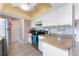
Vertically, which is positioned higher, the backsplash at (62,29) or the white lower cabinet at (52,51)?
the backsplash at (62,29)

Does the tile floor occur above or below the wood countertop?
below

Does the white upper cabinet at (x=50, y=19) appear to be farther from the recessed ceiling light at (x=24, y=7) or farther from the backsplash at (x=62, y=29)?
the recessed ceiling light at (x=24, y=7)

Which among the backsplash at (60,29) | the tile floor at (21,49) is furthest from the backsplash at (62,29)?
the tile floor at (21,49)

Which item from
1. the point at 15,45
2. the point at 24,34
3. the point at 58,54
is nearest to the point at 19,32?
the point at 24,34

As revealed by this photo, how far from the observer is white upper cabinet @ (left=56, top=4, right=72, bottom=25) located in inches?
60.3

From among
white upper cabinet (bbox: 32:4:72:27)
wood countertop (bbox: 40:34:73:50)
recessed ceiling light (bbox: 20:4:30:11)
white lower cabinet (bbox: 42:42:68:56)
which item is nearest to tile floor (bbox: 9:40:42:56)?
white lower cabinet (bbox: 42:42:68:56)

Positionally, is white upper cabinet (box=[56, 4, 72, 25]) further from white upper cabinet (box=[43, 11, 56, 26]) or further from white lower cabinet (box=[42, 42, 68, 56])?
white lower cabinet (box=[42, 42, 68, 56])

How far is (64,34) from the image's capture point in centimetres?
158

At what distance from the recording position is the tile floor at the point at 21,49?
1.58m

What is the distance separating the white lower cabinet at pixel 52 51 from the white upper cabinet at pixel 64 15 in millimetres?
351

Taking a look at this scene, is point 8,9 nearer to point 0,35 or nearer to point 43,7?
point 0,35

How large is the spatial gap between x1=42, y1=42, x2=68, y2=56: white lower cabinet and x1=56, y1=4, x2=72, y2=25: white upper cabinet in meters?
0.35

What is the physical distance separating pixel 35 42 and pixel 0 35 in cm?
48

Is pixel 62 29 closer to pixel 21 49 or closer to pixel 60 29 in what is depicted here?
pixel 60 29
